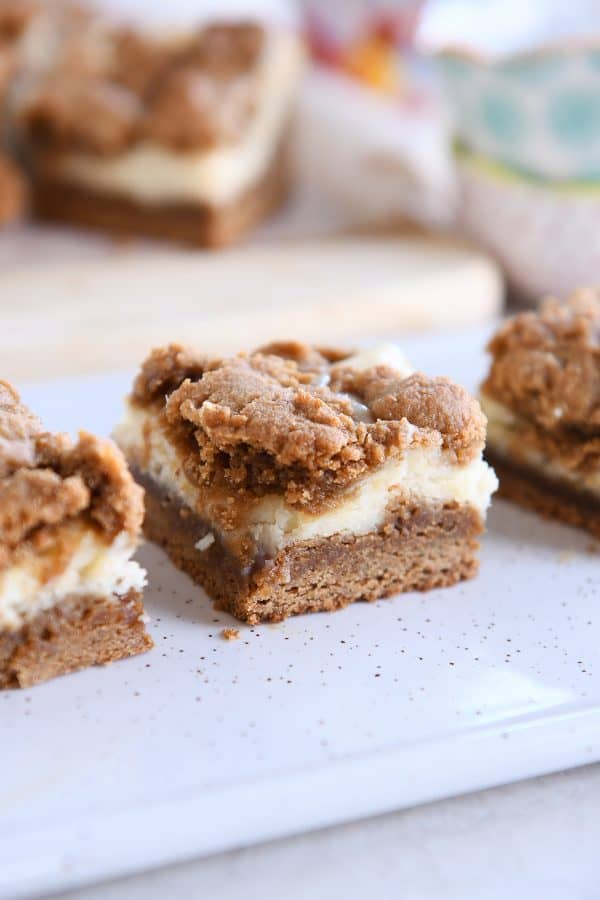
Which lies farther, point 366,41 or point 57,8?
point 366,41

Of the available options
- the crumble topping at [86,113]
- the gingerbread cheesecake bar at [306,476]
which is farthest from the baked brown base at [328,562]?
the crumble topping at [86,113]

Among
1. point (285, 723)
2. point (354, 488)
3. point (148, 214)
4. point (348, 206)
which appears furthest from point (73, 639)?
point (348, 206)

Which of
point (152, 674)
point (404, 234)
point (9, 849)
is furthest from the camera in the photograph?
point (404, 234)

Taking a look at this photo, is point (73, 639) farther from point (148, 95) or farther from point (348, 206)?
point (348, 206)

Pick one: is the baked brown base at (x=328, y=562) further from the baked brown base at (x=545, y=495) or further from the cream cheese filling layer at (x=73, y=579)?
the baked brown base at (x=545, y=495)

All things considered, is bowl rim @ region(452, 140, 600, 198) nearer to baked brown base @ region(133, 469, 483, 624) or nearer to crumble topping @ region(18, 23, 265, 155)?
crumble topping @ region(18, 23, 265, 155)

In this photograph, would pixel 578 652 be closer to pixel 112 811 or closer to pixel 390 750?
pixel 390 750

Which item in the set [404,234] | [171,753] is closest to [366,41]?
[404,234]
